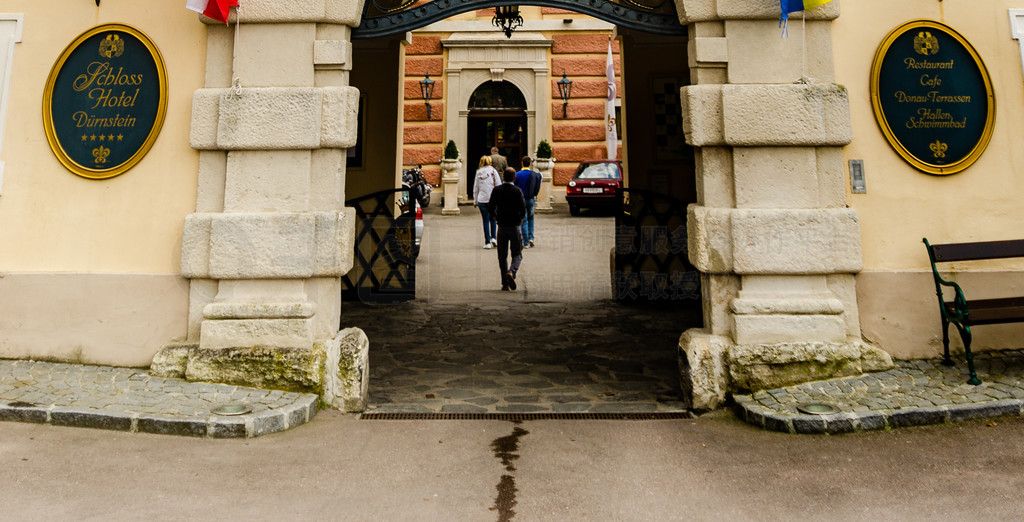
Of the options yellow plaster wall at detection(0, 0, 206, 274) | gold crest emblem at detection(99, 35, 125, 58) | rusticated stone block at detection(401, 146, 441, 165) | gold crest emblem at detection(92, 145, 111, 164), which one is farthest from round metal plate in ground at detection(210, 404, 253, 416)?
rusticated stone block at detection(401, 146, 441, 165)

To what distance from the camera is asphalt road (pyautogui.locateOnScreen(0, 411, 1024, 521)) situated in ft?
11.4

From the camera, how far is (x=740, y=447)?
443 centimetres

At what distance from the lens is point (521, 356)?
7020 mm

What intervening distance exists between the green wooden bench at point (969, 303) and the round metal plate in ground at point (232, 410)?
17.7ft

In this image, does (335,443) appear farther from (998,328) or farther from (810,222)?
(998,328)

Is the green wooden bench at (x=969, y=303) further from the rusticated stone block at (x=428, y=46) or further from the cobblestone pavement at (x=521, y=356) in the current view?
the rusticated stone block at (x=428, y=46)

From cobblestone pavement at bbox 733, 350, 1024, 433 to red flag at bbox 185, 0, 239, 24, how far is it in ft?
16.8

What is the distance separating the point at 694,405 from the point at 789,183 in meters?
1.95

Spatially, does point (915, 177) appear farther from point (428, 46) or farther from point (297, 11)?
point (428, 46)

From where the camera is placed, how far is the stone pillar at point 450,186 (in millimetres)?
19994

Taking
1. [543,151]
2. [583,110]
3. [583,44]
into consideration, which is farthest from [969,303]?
[583,44]

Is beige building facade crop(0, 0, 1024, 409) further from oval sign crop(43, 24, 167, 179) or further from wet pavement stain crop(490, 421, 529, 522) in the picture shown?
wet pavement stain crop(490, 421, 529, 522)

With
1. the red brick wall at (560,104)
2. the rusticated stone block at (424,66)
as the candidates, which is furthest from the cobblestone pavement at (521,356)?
the rusticated stone block at (424,66)

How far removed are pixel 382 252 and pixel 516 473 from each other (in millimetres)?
6464
